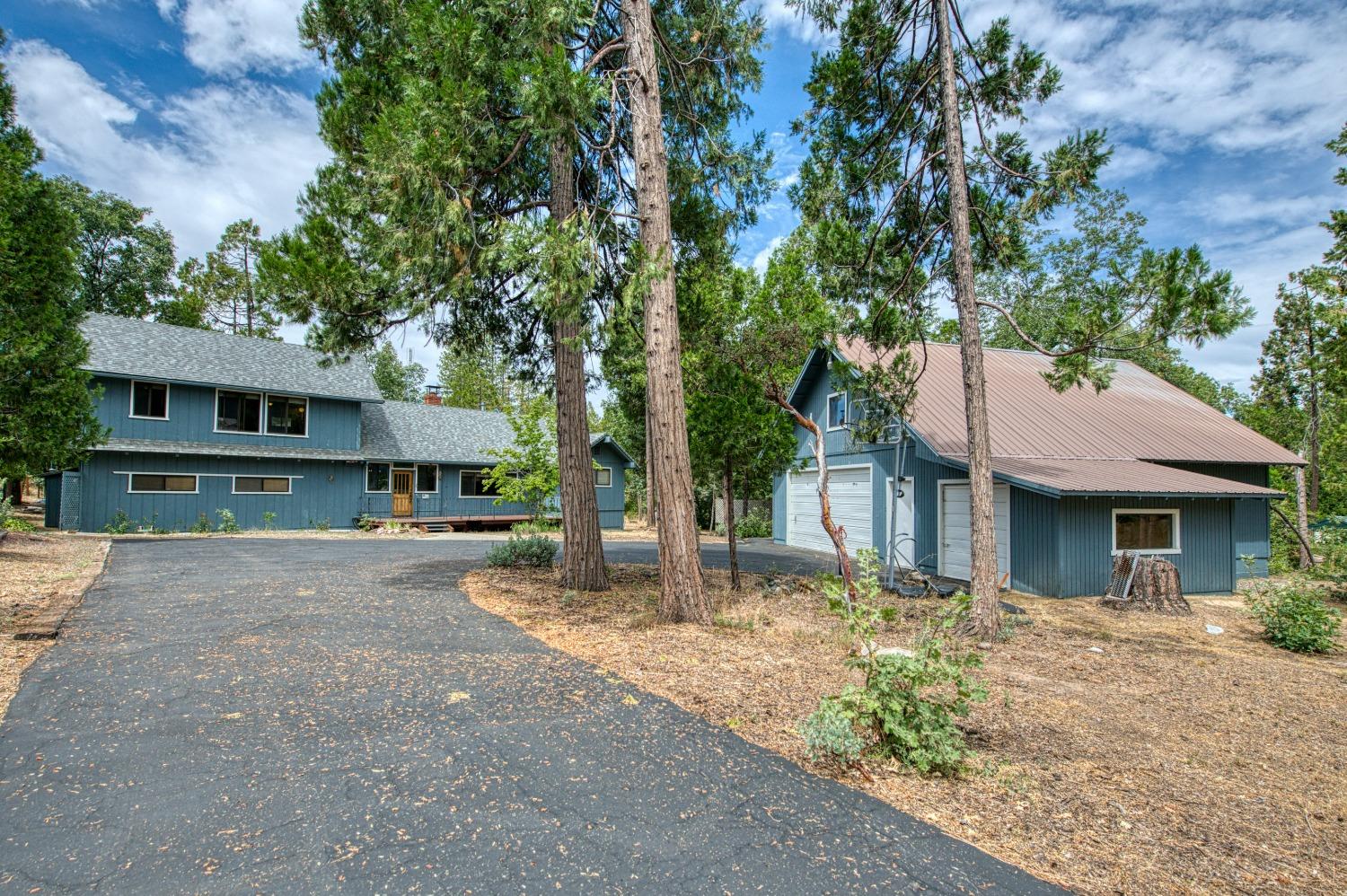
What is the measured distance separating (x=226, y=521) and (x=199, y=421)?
333 centimetres

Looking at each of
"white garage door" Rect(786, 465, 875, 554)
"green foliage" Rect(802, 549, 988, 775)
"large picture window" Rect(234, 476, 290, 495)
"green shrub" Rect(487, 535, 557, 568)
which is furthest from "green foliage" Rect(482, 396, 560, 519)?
"green foliage" Rect(802, 549, 988, 775)

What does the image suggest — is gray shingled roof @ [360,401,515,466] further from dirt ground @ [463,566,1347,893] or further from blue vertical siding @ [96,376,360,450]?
dirt ground @ [463,566,1347,893]

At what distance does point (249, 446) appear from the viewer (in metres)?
21.0

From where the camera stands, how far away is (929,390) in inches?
597

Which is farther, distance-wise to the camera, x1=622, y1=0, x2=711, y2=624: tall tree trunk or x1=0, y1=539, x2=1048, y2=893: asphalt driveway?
x1=622, y1=0, x2=711, y2=624: tall tree trunk

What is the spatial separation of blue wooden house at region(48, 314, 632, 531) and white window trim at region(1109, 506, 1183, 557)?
12.7 m

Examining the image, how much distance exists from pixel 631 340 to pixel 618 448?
20.4m

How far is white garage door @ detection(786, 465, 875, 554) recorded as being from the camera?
53.6 ft

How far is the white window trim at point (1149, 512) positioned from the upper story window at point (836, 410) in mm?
6376

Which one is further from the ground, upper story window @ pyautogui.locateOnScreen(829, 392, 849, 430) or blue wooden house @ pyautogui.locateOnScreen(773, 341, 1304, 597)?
upper story window @ pyautogui.locateOnScreen(829, 392, 849, 430)

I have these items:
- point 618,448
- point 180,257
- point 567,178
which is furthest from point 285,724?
point 180,257

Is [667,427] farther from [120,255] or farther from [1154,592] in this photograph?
[120,255]

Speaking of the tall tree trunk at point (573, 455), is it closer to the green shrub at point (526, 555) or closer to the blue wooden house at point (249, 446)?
the green shrub at point (526, 555)

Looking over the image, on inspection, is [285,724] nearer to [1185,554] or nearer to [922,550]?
[922,550]
